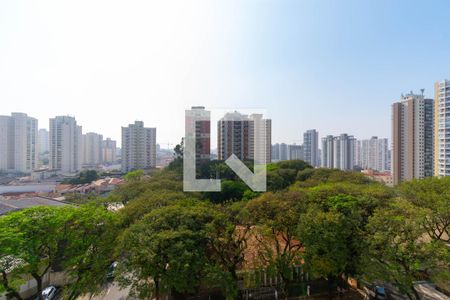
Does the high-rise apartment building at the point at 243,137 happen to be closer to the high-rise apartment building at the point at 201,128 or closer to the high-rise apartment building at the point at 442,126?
the high-rise apartment building at the point at 201,128

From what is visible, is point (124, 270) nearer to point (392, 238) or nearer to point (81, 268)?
point (81, 268)

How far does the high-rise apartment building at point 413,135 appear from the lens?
869 inches

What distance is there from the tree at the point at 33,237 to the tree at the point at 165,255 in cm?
122

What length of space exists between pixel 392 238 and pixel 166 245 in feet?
14.6

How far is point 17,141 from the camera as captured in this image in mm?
28703

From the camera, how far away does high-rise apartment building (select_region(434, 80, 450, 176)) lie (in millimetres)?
17984

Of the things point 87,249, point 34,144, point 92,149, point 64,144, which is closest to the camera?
point 87,249

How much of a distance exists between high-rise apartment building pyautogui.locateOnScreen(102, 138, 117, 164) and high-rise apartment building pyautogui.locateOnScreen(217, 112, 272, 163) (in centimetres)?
4422

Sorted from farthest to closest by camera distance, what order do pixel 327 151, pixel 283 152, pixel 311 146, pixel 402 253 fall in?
pixel 283 152 < pixel 311 146 < pixel 327 151 < pixel 402 253

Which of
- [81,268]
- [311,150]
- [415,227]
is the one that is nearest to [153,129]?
[311,150]

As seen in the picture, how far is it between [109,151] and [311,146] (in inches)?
1776

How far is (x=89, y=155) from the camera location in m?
42.7

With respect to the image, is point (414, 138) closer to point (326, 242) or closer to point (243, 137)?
point (243, 137)

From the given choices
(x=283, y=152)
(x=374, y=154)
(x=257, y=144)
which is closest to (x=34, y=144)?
(x=257, y=144)
